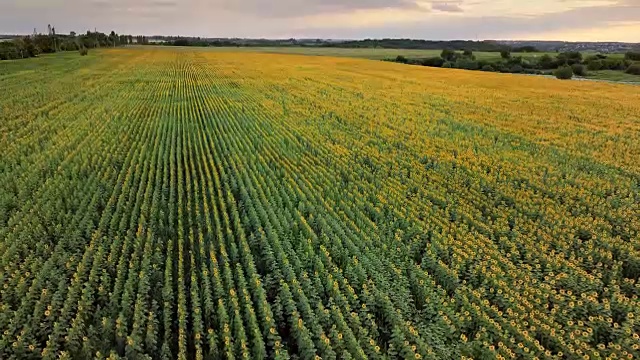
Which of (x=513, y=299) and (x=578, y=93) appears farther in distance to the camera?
(x=578, y=93)

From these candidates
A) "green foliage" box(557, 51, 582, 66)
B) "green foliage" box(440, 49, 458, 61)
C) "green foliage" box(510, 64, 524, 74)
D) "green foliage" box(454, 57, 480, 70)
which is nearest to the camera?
"green foliage" box(510, 64, 524, 74)

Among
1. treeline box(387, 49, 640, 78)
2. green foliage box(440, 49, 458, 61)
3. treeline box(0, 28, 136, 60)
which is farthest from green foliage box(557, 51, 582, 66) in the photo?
treeline box(0, 28, 136, 60)

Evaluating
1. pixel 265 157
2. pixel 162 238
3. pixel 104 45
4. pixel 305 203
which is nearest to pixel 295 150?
pixel 265 157

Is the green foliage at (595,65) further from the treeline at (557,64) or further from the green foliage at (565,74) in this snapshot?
the green foliage at (565,74)

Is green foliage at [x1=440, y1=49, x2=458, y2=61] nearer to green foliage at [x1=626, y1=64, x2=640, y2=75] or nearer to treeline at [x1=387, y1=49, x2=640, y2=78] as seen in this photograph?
treeline at [x1=387, y1=49, x2=640, y2=78]

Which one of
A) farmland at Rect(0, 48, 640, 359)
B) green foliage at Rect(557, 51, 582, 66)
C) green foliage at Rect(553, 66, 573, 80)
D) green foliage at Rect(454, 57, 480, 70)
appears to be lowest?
farmland at Rect(0, 48, 640, 359)

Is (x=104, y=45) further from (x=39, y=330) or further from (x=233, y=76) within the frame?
(x=39, y=330)

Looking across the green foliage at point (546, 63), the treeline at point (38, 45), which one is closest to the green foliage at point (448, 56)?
the green foliage at point (546, 63)

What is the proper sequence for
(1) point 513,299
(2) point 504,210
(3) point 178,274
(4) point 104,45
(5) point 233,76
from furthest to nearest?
(4) point 104,45 < (5) point 233,76 < (2) point 504,210 < (3) point 178,274 < (1) point 513,299
